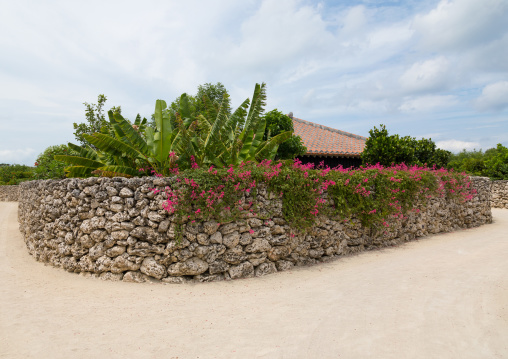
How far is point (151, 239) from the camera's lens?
639 centimetres

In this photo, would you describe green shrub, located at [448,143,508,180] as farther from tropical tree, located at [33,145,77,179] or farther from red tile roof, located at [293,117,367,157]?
tropical tree, located at [33,145,77,179]

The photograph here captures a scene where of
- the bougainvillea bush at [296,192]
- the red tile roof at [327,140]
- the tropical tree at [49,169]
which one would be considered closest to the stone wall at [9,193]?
the tropical tree at [49,169]

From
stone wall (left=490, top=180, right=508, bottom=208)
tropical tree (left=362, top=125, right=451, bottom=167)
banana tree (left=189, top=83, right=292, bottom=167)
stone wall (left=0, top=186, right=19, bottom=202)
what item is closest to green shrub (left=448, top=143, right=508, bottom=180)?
stone wall (left=490, top=180, right=508, bottom=208)

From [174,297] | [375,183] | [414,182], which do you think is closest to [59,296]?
[174,297]

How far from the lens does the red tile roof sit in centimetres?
1568

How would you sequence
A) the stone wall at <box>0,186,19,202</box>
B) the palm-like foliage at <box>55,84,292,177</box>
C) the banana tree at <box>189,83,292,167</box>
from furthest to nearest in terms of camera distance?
1. the stone wall at <box>0,186,19,202</box>
2. the banana tree at <box>189,83,292,167</box>
3. the palm-like foliage at <box>55,84,292,177</box>

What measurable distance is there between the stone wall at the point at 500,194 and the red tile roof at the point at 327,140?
1085cm

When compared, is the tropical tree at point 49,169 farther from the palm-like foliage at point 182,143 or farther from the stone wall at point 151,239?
the stone wall at point 151,239

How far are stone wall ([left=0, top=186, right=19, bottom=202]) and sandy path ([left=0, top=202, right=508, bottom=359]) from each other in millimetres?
32175

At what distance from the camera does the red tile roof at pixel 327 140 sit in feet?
51.4

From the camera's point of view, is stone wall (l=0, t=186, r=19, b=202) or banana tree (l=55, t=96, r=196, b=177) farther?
stone wall (l=0, t=186, r=19, b=202)

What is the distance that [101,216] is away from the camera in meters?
6.79

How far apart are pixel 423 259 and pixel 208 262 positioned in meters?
5.68

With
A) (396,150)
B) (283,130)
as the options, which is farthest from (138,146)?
(396,150)
